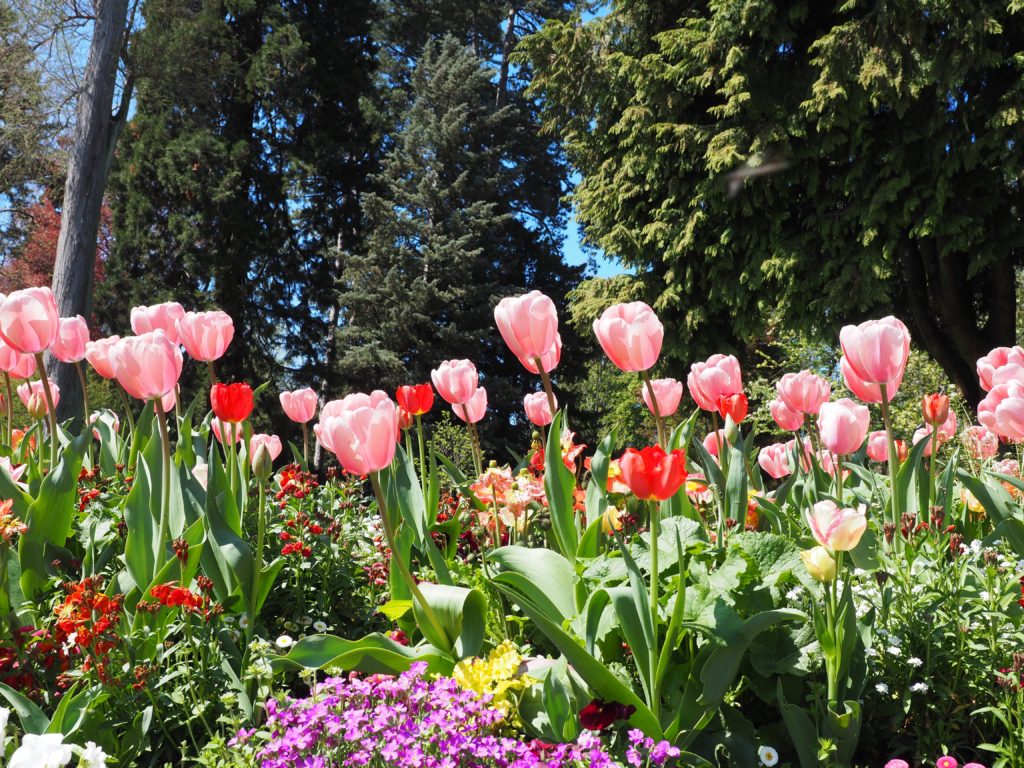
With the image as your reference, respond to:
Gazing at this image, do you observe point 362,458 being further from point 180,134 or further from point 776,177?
point 180,134

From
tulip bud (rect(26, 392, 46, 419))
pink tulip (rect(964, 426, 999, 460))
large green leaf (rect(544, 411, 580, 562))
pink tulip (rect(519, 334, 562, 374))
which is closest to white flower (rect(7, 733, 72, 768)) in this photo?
large green leaf (rect(544, 411, 580, 562))

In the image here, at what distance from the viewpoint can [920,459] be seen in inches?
84.7

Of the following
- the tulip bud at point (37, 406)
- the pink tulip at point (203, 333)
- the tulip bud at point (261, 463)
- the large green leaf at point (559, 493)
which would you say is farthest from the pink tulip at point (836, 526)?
the tulip bud at point (37, 406)

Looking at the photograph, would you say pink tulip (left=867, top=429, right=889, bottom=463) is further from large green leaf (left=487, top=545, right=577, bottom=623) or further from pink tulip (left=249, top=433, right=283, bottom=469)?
pink tulip (left=249, top=433, right=283, bottom=469)

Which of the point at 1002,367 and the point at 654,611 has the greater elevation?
the point at 1002,367

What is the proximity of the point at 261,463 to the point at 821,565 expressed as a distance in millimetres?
1318

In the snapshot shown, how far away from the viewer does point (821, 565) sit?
134 centimetres

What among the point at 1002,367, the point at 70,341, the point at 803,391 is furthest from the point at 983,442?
the point at 70,341

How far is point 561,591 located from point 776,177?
334 inches

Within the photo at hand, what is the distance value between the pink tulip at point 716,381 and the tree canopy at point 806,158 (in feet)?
22.2

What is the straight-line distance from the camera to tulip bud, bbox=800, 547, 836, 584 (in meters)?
1.34

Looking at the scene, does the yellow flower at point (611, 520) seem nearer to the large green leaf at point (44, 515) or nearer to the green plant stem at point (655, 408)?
the green plant stem at point (655, 408)

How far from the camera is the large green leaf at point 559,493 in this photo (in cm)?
188

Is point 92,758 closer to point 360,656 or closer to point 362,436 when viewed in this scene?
point 360,656
